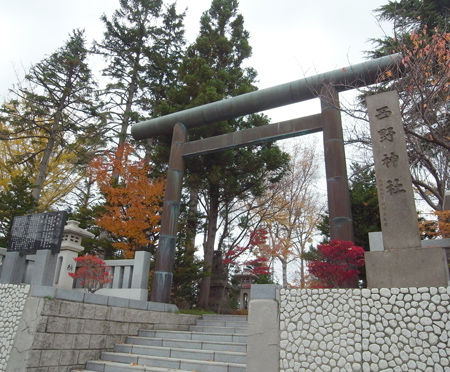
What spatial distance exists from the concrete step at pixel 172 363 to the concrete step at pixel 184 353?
176mm

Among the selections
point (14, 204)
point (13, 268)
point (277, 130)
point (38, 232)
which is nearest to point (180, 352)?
point (38, 232)

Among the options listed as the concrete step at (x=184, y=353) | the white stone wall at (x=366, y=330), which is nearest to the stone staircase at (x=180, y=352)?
the concrete step at (x=184, y=353)

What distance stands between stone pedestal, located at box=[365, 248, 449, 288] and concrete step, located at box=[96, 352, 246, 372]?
2.45m

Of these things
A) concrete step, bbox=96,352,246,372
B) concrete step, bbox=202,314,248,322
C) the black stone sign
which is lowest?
concrete step, bbox=96,352,246,372

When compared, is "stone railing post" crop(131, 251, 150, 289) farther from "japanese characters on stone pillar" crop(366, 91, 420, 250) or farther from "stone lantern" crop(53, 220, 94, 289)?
"japanese characters on stone pillar" crop(366, 91, 420, 250)

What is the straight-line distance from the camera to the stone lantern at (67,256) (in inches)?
341

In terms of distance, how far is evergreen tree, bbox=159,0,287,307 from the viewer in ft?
38.2

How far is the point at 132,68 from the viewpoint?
1744 cm

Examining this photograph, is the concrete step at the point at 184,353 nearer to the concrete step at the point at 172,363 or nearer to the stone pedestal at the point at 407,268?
the concrete step at the point at 172,363

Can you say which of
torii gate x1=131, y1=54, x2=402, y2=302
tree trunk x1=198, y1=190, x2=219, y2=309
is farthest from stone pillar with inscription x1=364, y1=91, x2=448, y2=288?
tree trunk x1=198, y1=190, x2=219, y2=309

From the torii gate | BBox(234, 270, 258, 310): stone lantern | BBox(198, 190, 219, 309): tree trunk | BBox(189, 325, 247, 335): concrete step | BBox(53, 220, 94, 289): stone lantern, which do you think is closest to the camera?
BBox(189, 325, 247, 335): concrete step

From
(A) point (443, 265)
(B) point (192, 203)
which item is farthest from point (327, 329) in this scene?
(B) point (192, 203)

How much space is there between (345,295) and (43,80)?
629 inches

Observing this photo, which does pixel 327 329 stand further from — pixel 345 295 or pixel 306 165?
pixel 306 165
